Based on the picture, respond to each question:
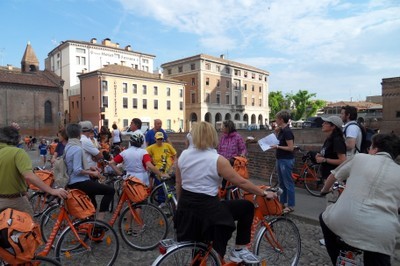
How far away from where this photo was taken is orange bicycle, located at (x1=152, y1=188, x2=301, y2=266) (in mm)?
2996

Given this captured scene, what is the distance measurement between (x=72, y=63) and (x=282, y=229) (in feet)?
216

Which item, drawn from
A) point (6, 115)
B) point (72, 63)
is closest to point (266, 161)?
point (6, 115)

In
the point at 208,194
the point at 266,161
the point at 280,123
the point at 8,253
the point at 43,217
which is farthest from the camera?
the point at 266,161

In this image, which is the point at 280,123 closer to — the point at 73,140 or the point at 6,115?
the point at 73,140

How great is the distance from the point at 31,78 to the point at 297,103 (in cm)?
6477

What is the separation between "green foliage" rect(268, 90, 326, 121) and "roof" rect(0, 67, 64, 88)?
57254mm

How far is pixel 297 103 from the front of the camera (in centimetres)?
8938

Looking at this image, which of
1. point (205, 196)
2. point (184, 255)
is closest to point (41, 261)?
point (184, 255)

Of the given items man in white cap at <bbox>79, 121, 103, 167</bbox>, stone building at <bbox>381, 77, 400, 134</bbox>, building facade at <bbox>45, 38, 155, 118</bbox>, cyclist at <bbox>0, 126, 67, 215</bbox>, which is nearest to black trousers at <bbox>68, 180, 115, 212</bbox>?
man in white cap at <bbox>79, 121, 103, 167</bbox>

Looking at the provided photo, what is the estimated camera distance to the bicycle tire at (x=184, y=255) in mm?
2934

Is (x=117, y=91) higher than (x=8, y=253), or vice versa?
(x=117, y=91)

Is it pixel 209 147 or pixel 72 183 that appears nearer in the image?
pixel 209 147

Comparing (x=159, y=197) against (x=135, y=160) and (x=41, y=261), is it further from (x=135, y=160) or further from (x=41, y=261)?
(x=41, y=261)

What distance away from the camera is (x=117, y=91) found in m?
54.4
